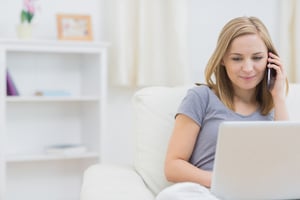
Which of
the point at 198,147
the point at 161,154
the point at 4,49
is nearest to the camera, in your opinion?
the point at 198,147

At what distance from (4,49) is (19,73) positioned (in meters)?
0.30

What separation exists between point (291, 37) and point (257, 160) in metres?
2.13

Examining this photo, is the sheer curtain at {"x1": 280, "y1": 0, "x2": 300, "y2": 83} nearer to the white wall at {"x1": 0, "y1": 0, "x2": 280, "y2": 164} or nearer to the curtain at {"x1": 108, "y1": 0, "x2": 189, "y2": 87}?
the white wall at {"x1": 0, "y1": 0, "x2": 280, "y2": 164}

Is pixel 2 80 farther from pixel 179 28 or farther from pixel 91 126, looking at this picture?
pixel 179 28

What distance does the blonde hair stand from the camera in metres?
1.68

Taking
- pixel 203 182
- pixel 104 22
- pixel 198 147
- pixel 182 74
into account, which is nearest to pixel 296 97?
pixel 198 147

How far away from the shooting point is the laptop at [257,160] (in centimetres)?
117

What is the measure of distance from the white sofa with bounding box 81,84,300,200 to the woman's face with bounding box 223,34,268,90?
0.24 meters

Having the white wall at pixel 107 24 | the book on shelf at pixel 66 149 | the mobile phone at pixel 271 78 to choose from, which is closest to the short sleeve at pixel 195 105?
the mobile phone at pixel 271 78

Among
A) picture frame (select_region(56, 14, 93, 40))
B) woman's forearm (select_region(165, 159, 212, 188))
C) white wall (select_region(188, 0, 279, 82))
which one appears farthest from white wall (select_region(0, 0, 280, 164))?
woman's forearm (select_region(165, 159, 212, 188))

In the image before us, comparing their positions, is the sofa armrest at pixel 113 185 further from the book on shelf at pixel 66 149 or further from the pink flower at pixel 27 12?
the pink flower at pixel 27 12

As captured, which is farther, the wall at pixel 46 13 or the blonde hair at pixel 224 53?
the wall at pixel 46 13

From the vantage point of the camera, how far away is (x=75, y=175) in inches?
121

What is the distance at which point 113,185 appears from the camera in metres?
1.59
